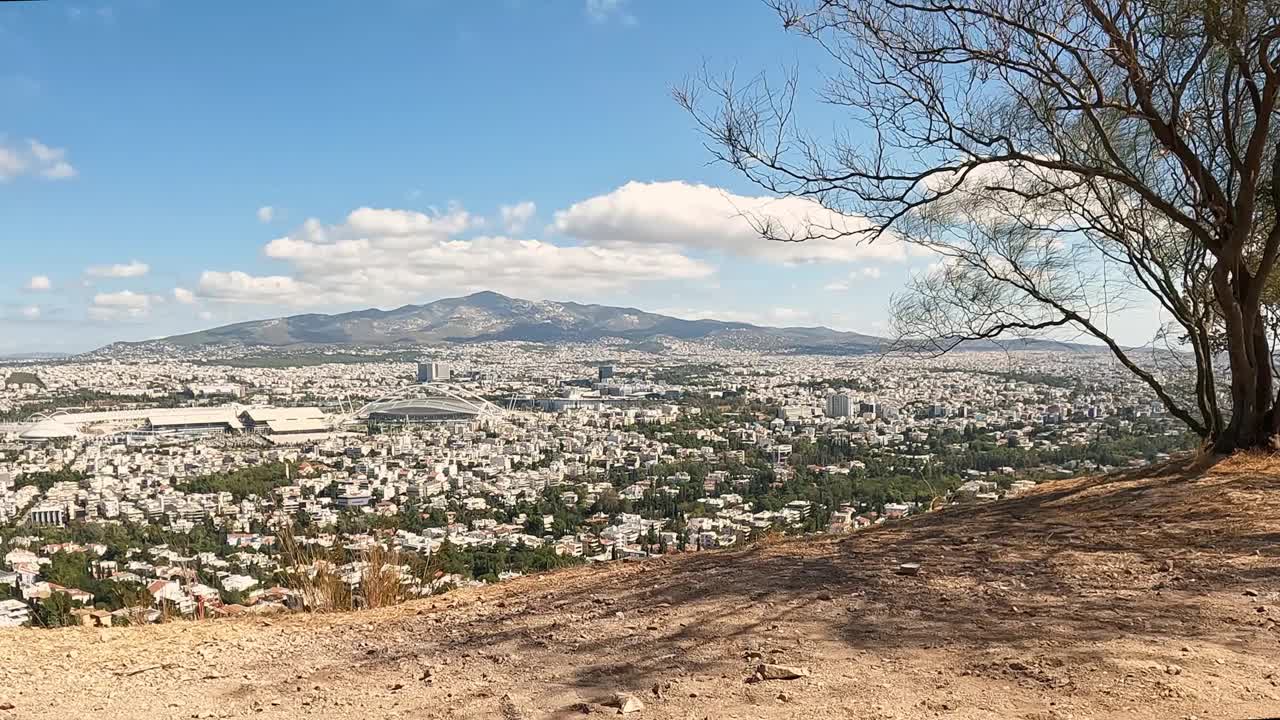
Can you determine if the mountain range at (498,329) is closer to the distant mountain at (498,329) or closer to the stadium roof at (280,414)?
the distant mountain at (498,329)

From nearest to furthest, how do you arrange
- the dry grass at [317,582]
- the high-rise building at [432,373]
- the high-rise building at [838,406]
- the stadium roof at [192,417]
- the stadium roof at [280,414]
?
the dry grass at [317,582] < the high-rise building at [838,406] < the stadium roof at [192,417] < the stadium roof at [280,414] < the high-rise building at [432,373]

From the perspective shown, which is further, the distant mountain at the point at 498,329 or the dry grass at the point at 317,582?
the distant mountain at the point at 498,329

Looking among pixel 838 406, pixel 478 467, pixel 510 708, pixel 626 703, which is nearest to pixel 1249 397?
pixel 626 703

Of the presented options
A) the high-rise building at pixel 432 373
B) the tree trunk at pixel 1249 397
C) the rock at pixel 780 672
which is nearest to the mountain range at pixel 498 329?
the high-rise building at pixel 432 373

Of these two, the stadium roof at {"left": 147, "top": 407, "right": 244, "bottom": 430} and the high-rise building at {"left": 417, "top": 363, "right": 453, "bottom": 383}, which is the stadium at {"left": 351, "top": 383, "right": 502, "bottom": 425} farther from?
the high-rise building at {"left": 417, "top": 363, "right": 453, "bottom": 383}

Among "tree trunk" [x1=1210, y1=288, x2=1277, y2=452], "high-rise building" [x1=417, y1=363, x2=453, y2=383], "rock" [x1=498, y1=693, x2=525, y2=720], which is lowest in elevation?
"high-rise building" [x1=417, y1=363, x2=453, y2=383]

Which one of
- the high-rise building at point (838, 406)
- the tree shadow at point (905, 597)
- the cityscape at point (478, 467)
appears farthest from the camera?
the high-rise building at point (838, 406)

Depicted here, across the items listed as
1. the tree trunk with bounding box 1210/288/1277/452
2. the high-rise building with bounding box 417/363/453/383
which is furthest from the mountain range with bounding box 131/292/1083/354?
the tree trunk with bounding box 1210/288/1277/452
